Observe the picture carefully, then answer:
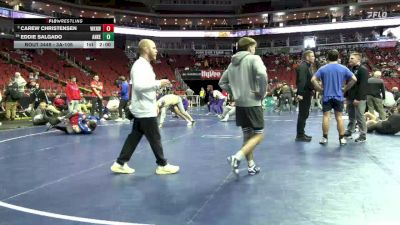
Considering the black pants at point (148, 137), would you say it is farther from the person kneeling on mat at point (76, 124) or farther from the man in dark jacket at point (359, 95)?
the person kneeling on mat at point (76, 124)

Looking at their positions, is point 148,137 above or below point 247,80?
below

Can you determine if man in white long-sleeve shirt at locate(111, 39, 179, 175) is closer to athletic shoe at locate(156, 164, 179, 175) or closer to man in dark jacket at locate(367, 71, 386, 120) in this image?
athletic shoe at locate(156, 164, 179, 175)

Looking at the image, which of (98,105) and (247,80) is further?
(98,105)

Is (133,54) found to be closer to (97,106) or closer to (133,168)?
(97,106)

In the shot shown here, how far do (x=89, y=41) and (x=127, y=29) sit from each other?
32956 millimetres

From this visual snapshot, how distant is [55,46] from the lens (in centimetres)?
1471

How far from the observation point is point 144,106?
528 cm

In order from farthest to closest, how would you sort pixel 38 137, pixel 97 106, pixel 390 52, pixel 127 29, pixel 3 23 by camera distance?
pixel 127 29
pixel 390 52
pixel 3 23
pixel 97 106
pixel 38 137

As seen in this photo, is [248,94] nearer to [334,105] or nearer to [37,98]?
[334,105]

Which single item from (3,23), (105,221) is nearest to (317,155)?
(105,221)

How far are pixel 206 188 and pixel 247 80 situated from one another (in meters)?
1.46
